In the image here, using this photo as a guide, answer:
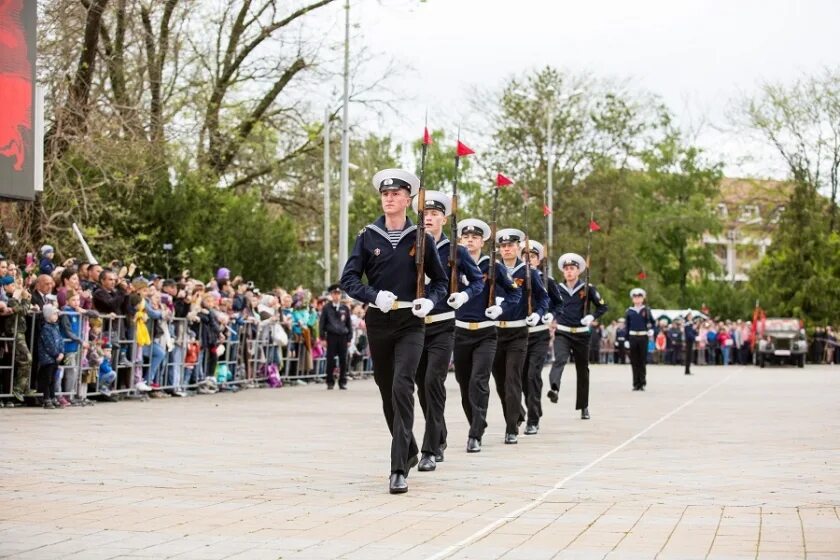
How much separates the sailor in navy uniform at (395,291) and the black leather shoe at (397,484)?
0.39 meters

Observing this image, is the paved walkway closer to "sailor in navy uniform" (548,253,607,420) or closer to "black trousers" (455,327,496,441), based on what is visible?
"black trousers" (455,327,496,441)

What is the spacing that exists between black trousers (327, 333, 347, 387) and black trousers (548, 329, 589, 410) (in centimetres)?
742

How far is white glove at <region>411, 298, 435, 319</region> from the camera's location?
1016 centimetres

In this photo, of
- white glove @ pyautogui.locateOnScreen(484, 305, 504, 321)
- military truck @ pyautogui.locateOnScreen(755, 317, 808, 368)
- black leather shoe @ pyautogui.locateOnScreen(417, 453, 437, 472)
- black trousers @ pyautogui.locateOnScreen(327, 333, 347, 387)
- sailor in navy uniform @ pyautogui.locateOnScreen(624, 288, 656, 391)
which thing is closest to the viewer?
black leather shoe @ pyautogui.locateOnScreen(417, 453, 437, 472)

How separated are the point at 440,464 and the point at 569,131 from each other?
50090 mm

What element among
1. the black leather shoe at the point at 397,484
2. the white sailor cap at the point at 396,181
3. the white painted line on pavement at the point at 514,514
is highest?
the white sailor cap at the point at 396,181

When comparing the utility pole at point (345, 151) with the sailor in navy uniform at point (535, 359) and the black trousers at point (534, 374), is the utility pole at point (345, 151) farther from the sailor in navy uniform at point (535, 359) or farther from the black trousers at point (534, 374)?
the black trousers at point (534, 374)

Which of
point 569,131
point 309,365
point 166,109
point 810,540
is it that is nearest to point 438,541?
point 810,540

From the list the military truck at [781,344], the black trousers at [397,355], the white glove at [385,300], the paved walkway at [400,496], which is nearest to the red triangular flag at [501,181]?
the paved walkway at [400,496]

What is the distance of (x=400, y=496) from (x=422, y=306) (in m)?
1.40

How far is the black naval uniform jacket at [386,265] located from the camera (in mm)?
10469

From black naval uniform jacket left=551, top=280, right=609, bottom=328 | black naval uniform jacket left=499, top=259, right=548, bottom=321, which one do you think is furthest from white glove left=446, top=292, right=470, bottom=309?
black naval uniform jacket left=551, top=280, right=609, bottom=328

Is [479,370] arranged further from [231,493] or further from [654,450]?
[231,493]

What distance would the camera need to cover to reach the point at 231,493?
379 inches
